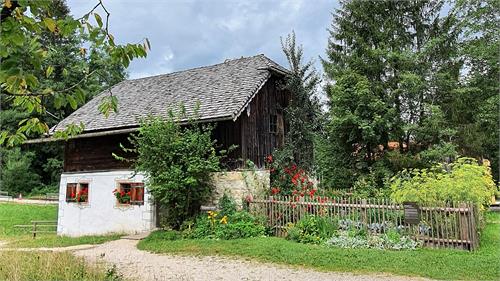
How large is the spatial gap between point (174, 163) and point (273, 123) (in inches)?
209

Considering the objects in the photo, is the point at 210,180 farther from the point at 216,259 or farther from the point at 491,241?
the point at 491,241

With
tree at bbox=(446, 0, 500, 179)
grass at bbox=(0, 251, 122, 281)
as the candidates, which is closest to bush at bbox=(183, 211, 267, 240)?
grass at bbox=(0, 251, 122, 281)

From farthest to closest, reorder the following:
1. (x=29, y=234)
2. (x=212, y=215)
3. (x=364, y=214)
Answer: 1. (x=29, y=234)
2. (x=212, y=215)
3. (x=364, y=214)

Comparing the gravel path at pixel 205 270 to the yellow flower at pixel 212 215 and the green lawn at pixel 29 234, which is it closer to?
the yellow flower at pixel 212 215

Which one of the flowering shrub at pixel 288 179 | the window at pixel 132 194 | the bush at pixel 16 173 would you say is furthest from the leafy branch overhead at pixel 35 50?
the bush at pixel 16 173

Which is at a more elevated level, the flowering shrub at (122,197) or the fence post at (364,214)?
the flowering shrub at (122,197)

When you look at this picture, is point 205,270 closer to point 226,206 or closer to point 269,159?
point 226,206

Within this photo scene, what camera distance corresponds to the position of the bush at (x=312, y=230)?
1008 centimetres

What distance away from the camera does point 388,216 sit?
10.2 metres

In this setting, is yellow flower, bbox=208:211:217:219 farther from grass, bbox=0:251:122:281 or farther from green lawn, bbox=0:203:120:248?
grass, bbox=0:251:122:281

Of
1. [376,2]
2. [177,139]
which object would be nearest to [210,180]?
[177,139]

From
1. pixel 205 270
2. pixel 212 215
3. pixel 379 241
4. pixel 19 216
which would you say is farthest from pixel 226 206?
pixel 19 216

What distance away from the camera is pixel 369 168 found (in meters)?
19.5

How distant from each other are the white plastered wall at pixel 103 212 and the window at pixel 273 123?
225 inches
